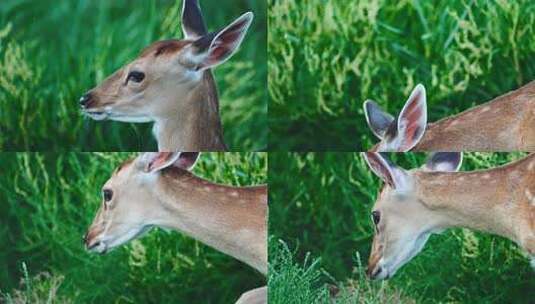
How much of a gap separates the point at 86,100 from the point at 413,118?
1.13m

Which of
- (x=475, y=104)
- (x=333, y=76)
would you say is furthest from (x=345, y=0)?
(x=475, y=104)

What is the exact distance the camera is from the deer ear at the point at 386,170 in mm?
4945

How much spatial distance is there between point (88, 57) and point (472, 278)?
1539 mm

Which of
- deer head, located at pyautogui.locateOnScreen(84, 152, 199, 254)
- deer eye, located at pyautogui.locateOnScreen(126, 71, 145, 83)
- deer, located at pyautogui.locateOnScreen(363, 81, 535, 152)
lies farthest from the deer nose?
deer, located at pyautogui.locateOnScreen(363, 81, 535, 152)

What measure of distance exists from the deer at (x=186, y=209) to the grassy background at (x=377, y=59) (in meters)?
0.25

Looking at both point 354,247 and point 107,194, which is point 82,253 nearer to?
point 107,194

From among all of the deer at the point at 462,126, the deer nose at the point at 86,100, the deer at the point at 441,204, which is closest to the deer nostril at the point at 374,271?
the deer at the point at 441,204

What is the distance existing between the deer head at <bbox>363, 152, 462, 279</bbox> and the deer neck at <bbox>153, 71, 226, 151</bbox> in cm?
53

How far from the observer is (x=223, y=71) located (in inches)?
196

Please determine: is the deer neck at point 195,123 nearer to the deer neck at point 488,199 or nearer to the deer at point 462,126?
the deer at point 462,126

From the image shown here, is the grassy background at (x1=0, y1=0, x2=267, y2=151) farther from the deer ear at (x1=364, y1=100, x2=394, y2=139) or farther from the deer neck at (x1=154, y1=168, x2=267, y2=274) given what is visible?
the deer ear at (x1=364, y1=100, x2=394, y2=139)

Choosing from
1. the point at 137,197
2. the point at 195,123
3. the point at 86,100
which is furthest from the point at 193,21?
the point at 137,197

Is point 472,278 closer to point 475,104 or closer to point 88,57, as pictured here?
point 475,104

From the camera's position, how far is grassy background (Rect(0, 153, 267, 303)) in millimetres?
5090
